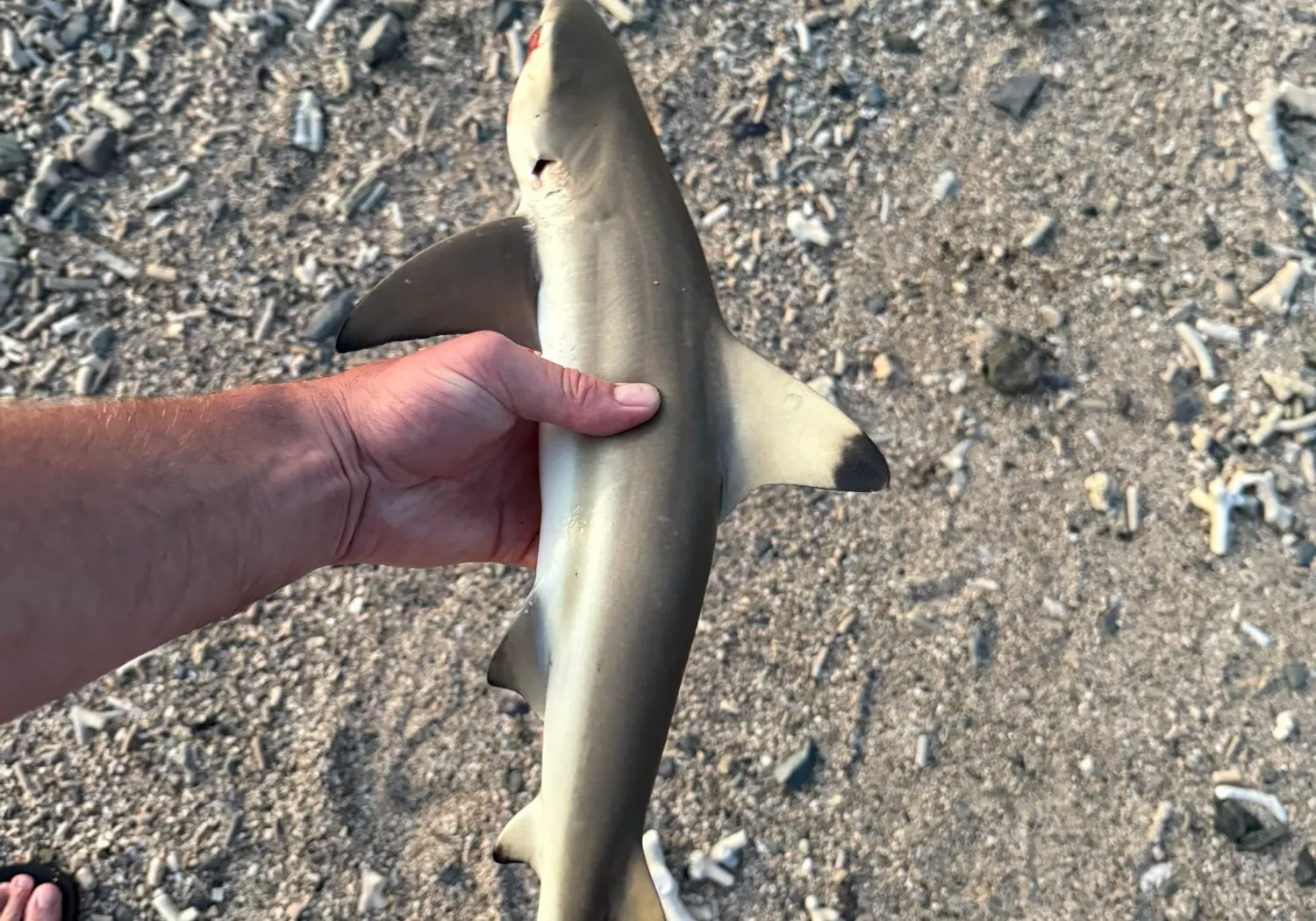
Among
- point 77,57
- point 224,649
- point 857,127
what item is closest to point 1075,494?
point 857,127

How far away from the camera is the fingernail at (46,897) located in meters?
1.99

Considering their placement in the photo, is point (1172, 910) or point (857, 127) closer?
point (1172, 910)

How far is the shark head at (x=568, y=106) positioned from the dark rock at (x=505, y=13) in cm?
105

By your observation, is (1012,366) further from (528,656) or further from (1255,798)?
(528,656)

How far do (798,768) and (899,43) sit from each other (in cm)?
228

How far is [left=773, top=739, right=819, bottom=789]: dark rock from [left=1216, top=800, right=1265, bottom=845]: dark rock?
1.05m

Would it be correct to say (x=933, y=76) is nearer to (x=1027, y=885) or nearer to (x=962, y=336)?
(x=962, y=336)

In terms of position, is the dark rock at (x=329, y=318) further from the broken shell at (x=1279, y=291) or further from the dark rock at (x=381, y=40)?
the broken shell at (x=1279, y=291)

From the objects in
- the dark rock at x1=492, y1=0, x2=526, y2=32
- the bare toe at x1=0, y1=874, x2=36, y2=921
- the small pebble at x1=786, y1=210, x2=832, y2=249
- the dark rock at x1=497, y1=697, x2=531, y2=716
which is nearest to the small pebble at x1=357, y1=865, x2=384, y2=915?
the dark rock at x1=497, y1=697, x2=531, y2=716

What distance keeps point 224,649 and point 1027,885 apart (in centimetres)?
207

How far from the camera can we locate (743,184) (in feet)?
9.15

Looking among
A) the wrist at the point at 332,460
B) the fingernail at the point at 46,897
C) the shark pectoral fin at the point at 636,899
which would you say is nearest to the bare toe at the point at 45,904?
the fingernail at the point at 46,897

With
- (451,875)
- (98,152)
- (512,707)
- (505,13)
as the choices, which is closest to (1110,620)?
(512,707)

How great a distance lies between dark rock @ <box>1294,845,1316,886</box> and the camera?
2.31 metres
